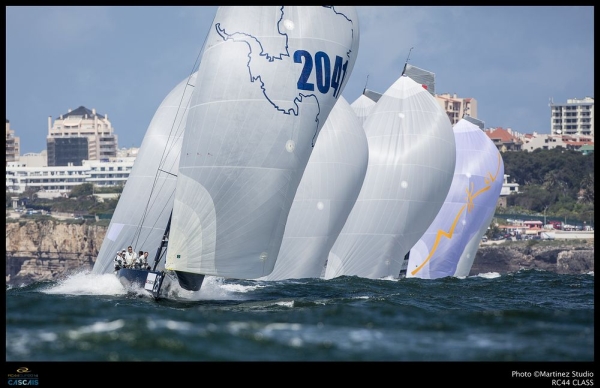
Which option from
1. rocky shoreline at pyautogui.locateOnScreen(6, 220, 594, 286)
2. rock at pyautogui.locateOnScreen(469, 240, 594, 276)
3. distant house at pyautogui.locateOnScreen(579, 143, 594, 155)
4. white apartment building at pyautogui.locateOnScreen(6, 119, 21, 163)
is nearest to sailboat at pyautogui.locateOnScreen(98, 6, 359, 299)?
rocky shoreline at pyautogui.locateOnScreen(6, 220, 594, 286)

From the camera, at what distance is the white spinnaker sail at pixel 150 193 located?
28.4m

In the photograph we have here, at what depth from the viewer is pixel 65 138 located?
168m

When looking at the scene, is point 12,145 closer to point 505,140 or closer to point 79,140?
point 79,140

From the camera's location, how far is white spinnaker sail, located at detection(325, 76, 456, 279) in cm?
3453

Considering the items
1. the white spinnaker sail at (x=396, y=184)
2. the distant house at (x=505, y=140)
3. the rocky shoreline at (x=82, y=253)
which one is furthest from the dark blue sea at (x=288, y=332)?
the distant house at (x=505, y=140)

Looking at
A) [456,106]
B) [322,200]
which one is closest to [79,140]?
[456,106]

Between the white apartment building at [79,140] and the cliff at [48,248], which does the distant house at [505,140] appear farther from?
the cliff at [48,248]

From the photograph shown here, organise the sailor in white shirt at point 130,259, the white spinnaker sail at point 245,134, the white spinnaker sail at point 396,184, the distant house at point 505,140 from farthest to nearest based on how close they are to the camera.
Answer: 1. the distant house at point 505,140
2. the white spinnaker sail at point 396,184
3. the sailor in white shirt at point 130,259
4. the white spinnaker sail at point 245,134

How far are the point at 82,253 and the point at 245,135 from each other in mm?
65321

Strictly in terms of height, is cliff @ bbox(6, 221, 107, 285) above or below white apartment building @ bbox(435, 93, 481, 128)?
below

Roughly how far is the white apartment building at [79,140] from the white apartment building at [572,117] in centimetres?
6590

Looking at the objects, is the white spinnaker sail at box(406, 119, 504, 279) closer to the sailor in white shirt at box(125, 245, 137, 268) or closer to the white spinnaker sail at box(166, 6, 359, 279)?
the sailor in white shirt at box(125, 245, 137, 268)

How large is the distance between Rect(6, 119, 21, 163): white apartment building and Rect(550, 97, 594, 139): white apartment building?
78.6 metres

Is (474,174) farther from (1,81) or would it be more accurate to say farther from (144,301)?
(1,81)
